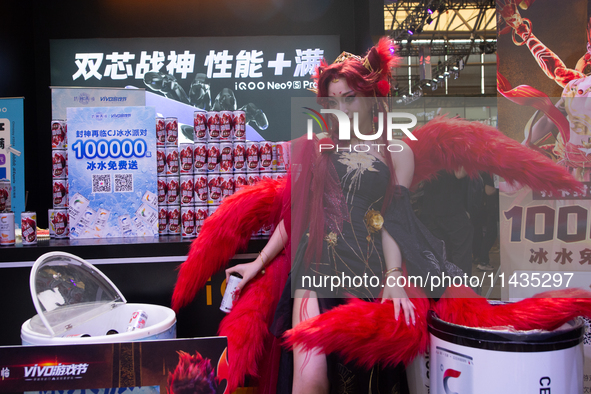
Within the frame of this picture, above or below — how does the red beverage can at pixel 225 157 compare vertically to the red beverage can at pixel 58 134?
below

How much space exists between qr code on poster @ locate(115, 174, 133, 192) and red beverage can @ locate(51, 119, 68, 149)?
1.10 feet

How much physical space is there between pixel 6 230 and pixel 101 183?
0.44m

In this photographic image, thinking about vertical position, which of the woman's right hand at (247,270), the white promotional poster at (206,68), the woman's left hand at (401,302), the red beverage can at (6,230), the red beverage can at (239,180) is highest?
the white promotional poster at (206,68)

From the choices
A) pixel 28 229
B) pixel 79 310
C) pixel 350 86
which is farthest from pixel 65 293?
pixel 350 86

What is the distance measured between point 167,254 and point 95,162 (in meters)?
0.58

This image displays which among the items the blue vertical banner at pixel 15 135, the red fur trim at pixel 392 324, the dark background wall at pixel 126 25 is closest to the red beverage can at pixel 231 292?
the red fur trim at pixel 392 324

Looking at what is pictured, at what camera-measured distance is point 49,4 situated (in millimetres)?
4309

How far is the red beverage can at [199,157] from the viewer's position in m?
1.93

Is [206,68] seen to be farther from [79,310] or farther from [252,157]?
[79,310]

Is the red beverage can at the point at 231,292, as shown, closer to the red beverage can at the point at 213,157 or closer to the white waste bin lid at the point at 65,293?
the white waste bin lid at the point at 65,293

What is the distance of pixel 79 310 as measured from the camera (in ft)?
4.66

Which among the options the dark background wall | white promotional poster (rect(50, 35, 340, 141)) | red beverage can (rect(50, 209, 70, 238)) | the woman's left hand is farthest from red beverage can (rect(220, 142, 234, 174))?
the dark background wall

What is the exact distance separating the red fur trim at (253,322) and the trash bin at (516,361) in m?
0.67

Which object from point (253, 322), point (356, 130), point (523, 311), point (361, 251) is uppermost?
point (356, 130)
